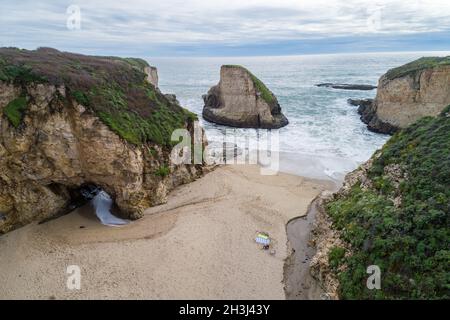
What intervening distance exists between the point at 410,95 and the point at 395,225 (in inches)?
1224

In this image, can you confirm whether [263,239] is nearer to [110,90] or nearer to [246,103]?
[110,90]

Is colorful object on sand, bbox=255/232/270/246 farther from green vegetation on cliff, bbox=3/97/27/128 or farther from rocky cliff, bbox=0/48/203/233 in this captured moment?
green vegetation on cliff, bbox=3/97/27/128

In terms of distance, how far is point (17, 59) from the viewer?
19.3 m

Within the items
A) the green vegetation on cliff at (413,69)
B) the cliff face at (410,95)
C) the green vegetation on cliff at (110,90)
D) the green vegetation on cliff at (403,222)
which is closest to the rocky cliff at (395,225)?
the green vegetation on cliff at (403,222)

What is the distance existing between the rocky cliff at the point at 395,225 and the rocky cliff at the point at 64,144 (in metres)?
11.2

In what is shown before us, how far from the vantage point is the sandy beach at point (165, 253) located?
14570 millimetres

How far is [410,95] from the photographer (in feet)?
129

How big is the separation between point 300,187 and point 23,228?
18.2 metres

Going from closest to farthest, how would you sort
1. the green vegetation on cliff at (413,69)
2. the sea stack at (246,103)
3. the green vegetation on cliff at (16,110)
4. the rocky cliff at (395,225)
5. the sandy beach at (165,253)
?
the rocky cliff at (395,225), the sandy beach at (165,253), the green vegetation on cliff at (16,110), the green vegetation on cliff at (413,69), the sea stack at (246,103)

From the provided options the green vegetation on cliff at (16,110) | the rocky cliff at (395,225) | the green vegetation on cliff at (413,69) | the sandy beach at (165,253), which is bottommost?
the sandy beach at (165,253)

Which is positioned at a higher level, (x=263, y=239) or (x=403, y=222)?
(x=403, y=222)

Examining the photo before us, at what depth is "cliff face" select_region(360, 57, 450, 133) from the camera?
37188mm

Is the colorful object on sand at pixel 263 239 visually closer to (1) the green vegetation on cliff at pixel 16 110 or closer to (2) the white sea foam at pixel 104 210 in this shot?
(2) the white sea foam at pixel 104 210

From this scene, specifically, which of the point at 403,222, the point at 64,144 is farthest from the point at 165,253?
the point at 403,222
